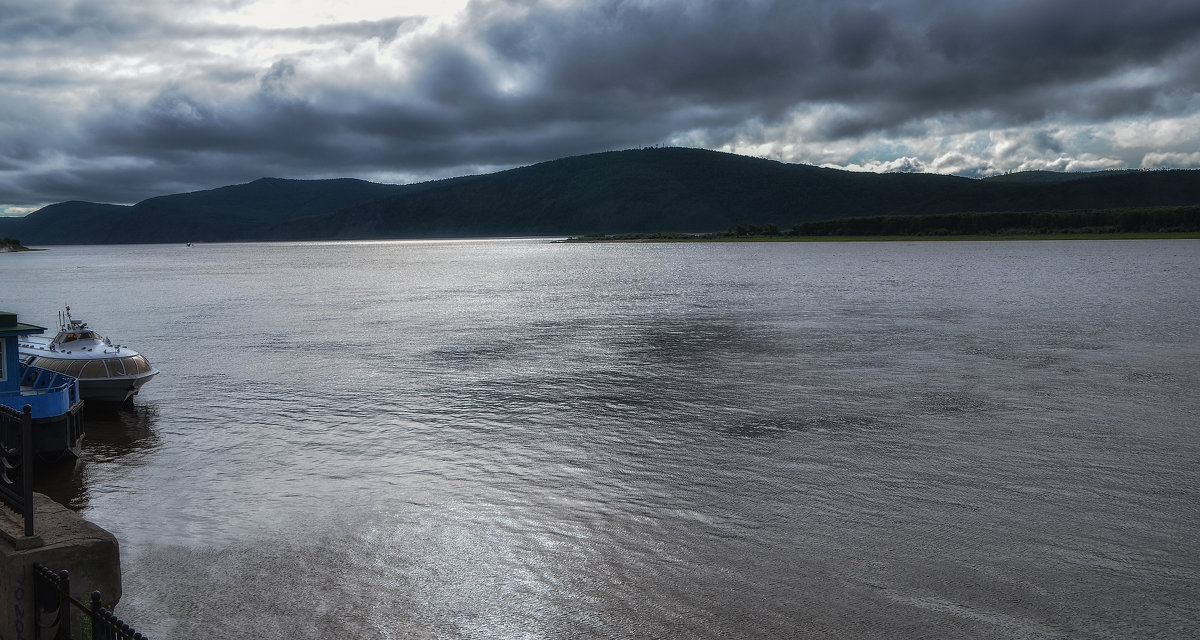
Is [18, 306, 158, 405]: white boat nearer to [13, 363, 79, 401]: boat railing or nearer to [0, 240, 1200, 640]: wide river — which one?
[0, 240, 1200, 640]: wide river

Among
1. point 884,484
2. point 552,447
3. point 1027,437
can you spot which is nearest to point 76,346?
point 552,447

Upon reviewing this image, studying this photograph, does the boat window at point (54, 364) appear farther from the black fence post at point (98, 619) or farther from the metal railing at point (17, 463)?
the black fence post at point (98, 619)

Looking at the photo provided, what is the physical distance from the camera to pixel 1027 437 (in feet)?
65.4

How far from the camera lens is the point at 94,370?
84.9 feet

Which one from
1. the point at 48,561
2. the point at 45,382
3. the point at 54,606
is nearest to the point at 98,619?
the point at 54,606

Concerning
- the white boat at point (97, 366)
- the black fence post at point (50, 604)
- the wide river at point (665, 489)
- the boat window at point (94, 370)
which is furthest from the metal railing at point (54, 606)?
the boat window at point (94, 370)

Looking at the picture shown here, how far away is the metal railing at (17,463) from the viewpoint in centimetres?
942

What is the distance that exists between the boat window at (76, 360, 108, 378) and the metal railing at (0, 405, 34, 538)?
663 inches

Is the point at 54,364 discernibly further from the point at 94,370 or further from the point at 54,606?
the point at 54,606

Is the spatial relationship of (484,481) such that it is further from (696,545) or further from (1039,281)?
(1039,281)

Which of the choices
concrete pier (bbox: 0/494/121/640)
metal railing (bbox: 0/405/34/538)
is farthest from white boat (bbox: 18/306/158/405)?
concrete pier (bbox: 0/494/121/640)

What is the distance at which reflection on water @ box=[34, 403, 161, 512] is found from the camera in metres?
17.8

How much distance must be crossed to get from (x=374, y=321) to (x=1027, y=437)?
42.3 metres

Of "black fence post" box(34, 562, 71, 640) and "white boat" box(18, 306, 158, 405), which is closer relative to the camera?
"black fence post" box(34, 562, 71, 640)
